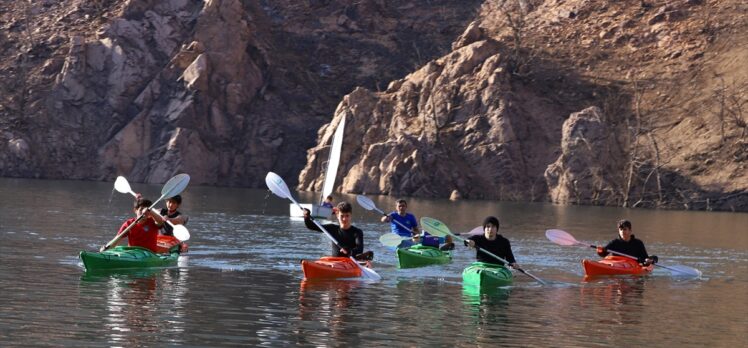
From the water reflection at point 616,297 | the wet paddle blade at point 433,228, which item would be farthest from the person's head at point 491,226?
the wet paddle blade at point 433,228

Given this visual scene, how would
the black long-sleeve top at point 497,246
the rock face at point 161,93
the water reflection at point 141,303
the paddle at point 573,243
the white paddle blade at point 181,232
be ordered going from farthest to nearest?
the rock face at point 161,93, the paddle at point 573,243, the white paddle blade at point 181,232, the black long-sleeve top at point 497,246, the water reflection at point 141,303

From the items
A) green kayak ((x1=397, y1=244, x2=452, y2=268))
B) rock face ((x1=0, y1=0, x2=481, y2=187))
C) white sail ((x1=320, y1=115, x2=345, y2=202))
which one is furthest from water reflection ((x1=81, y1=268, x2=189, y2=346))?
rock face ((x1=0, y1=0, x2=481, y2=187))

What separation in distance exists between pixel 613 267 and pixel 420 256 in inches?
225

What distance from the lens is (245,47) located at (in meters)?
109

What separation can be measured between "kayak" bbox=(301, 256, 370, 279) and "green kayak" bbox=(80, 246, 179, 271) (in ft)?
14.3

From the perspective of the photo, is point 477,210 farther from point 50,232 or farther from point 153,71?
point 153,71

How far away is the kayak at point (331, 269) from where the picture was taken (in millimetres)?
30859

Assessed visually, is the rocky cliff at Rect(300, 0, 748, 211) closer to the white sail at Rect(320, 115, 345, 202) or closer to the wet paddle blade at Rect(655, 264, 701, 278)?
the white sail at Rect(320, 115, 345, 202)

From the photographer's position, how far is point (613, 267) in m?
35.8

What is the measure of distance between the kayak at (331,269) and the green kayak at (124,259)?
171 inches

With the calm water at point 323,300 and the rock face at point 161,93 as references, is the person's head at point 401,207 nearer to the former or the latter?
the calm water at point 323,300

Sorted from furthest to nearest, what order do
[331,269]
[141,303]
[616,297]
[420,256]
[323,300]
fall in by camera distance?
1. [420,256]
2. [331,269]
3. [616,297]
4. [323,300]
5. [141,303]

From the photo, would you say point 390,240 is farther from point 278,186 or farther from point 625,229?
point 625,229

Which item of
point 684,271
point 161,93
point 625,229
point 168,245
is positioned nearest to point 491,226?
point 625,229
